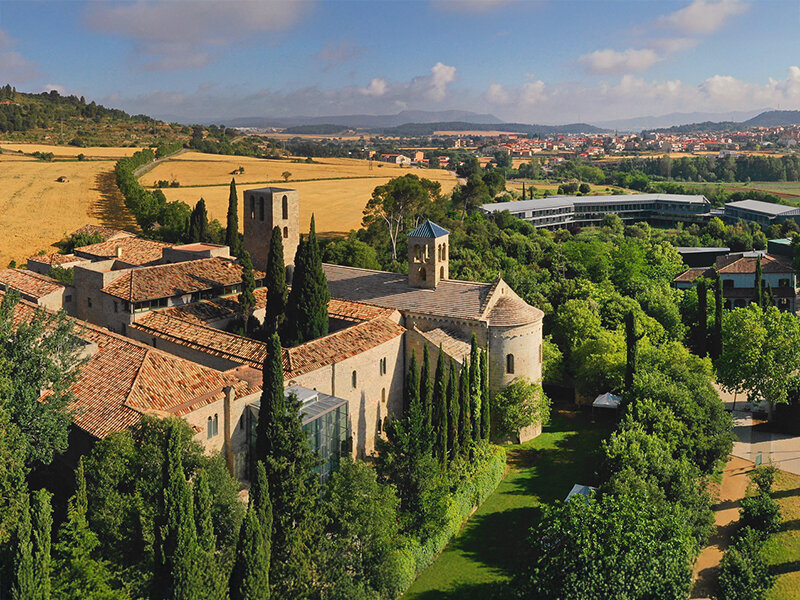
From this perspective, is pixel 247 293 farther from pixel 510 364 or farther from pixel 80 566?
pixel 80 566

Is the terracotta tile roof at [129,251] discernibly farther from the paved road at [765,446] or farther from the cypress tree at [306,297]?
the paved road at [765,446]

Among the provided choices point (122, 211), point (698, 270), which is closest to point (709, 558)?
point (698, 270)

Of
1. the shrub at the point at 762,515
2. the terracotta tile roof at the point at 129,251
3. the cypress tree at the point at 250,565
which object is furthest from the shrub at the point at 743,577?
the terracotta tile roof at the point at 129,251

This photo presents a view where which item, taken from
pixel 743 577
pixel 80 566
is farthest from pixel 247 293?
pixel 743 577

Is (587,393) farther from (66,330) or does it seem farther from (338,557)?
(66,330)

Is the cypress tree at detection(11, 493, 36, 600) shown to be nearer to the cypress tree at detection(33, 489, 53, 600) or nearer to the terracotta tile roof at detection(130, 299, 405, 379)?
the cypress tree at detection(33, 489, 53, 600)

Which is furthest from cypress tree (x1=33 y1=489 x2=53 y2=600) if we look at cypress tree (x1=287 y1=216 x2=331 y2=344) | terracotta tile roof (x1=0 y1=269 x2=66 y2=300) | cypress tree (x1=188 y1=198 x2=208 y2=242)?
cypress tree (x1=188 y1=198 x2=208 y2=242)
